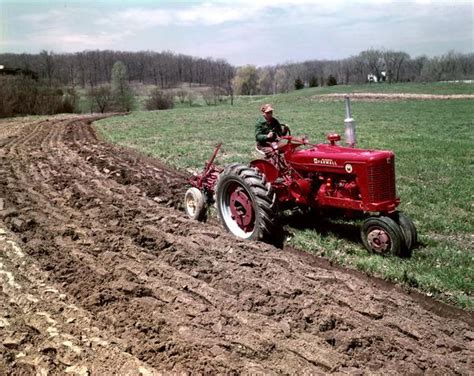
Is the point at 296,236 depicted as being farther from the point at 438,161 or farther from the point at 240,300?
the point at 438,161

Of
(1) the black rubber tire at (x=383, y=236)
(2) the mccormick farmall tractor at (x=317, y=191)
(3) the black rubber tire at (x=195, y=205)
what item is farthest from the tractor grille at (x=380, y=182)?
(3) the black rubber tire at (x=195, y=205)

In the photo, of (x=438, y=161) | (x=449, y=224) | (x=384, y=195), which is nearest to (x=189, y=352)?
(x=384, y=195)

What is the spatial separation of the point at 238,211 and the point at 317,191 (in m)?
1.18

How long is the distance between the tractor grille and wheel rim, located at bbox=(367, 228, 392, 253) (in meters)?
0.39

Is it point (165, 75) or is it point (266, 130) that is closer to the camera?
point (266, 130)

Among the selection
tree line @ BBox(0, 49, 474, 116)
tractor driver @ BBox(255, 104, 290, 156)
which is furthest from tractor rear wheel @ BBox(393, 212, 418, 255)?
tree line @ BBox(0, 49, 474, 116)

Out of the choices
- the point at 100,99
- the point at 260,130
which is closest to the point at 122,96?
the point at 100,99

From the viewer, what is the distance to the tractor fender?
269 inches

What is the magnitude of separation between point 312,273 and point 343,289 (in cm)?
47

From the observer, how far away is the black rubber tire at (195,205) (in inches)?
296

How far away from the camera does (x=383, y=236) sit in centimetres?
573

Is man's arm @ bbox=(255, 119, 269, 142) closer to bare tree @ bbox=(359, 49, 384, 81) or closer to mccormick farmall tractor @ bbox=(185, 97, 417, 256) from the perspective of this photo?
mccormick farmall tractor @ bbox=(185, 97, 417, 256)

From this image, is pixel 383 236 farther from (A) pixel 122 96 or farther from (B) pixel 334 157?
(A) pixel 122 96

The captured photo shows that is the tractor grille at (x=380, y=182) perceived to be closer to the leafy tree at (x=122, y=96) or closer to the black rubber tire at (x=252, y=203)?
the black rubber tire at (x=252, y=203)
